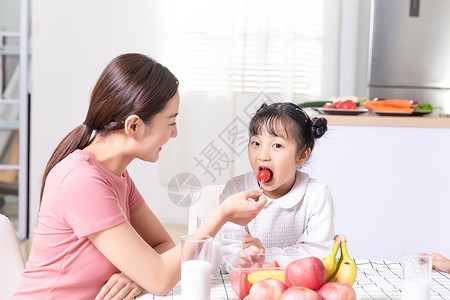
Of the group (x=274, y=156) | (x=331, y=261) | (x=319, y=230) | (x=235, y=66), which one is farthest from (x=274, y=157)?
(x=235, y=66)

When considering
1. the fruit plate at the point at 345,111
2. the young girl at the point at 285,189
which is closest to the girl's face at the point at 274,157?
the young girl at the point at 285,189

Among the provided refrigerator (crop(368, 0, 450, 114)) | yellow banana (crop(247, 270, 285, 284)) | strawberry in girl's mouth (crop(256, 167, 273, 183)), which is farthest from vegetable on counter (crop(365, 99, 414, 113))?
yellow banana (crop(247, 270, 285, 284))

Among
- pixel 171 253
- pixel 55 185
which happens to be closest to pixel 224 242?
pixel 171 253

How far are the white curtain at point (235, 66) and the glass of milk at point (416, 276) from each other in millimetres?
3076

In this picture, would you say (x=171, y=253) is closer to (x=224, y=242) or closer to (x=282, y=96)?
(x=224, y=242)

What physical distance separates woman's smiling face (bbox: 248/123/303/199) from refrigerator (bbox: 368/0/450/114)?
2.17m

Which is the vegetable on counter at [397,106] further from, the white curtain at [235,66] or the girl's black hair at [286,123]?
the white curtain at [235,66]

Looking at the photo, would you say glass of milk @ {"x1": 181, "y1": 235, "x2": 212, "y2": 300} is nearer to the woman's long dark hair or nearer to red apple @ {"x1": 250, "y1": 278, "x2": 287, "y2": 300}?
red apple @ {"x1": 250, "y1": 278, "x2": 287, "y2": 300}

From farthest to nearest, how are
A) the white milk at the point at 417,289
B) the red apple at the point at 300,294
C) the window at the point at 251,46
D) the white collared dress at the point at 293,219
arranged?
1. the window at the point at 251,46
2. the white collared dress at the point at 293,219
3. the white milk at the point at 417,289
4. the red apple at the point at 300,294

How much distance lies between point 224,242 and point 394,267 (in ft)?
1.34

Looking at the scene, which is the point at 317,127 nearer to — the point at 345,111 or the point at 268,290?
the point at 345,111

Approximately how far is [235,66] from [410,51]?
1.19 meters

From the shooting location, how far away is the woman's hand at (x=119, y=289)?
1.13m

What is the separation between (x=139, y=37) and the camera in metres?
4.07
